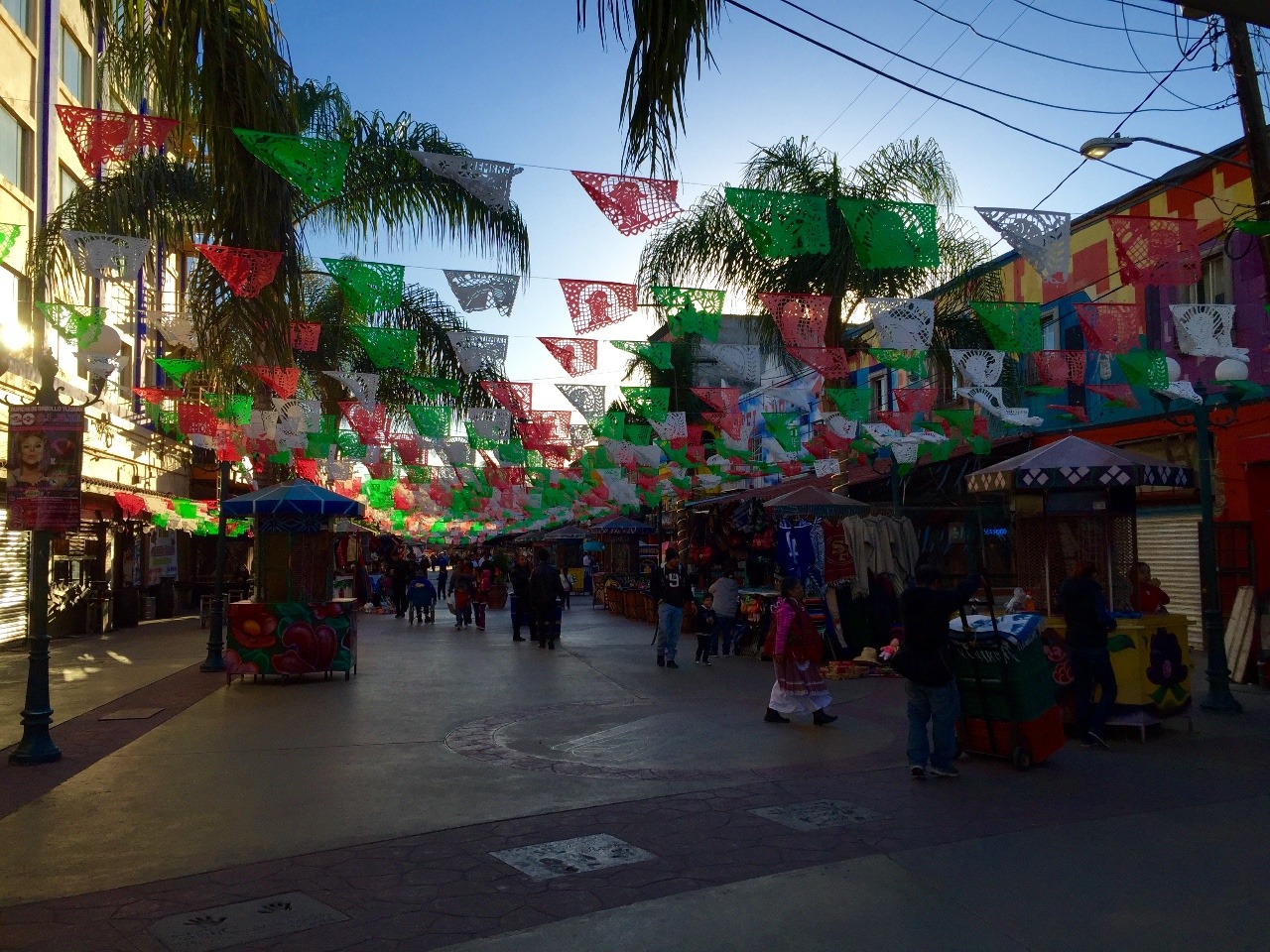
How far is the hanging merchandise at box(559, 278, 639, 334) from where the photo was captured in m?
12.5

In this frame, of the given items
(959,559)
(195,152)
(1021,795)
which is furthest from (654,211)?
(959,559)

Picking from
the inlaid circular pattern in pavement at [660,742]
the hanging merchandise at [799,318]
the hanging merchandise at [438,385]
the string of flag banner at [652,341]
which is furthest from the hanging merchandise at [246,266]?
the hanging merchandise at [438,385]

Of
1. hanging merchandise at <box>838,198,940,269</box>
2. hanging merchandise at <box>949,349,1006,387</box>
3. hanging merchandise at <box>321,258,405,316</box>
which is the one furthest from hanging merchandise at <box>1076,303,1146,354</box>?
hanging merchandise at <box>321,258,405,316</box>

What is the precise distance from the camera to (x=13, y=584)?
824 inches

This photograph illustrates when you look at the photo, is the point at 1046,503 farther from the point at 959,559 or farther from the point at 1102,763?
the point at 959,559

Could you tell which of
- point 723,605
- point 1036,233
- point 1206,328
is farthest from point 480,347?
point 1206,328

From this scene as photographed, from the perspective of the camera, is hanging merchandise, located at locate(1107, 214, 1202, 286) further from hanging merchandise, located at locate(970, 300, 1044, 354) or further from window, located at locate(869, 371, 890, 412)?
window, located at locate(869, 371, 890, 412)

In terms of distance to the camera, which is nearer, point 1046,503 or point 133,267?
point 133,267

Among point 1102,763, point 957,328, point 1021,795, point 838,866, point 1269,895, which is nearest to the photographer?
point 1269,895

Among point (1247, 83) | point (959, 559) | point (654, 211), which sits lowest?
point (959, 559)

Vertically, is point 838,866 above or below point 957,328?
below

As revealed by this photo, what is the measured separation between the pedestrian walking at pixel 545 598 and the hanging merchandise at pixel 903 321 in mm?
8961

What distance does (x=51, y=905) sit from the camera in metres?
5.59

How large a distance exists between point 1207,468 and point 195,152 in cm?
1063
